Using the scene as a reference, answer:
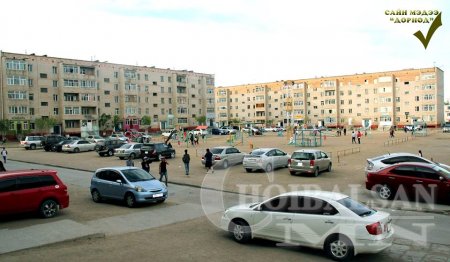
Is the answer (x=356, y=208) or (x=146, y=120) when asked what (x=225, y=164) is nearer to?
(x=356, y=208)

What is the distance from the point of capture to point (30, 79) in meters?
73.7

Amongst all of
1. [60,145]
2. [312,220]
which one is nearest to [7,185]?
[312,220]

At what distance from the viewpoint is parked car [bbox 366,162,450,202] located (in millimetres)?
14592

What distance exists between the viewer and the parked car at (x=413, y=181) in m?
14.6

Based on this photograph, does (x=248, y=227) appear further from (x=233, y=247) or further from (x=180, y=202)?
(x=180, y=202)

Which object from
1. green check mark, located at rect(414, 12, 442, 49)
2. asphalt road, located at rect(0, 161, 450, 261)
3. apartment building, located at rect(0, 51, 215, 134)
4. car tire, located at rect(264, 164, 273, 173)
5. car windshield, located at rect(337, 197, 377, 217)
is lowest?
asphalt road, located at rect(0, 161, 450, 261)

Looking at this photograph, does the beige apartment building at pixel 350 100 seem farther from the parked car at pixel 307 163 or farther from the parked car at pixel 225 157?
the parked car at pixel 307 163

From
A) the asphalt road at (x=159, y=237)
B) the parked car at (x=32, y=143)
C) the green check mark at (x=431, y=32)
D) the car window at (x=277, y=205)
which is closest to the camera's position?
the asphalt road at (x=159, y=237)

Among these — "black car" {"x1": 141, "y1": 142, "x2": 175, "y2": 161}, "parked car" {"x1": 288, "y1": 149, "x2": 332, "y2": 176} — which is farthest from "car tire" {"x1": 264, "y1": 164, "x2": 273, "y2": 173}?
"black car" {"x1": 141, "y1": 142, "x2": 175, "y2": 161}

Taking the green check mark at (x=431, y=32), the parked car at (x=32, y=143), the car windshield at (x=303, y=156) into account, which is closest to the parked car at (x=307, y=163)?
the car windshield at (x=303, y=156)

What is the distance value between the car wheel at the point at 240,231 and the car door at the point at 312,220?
1.24m

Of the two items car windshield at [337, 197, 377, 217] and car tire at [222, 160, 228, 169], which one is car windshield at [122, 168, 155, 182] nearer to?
car windshield at [337, 197, 377, 217]

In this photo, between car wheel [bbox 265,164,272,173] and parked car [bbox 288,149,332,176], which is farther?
car wheel [bbox 265,164,272,173]

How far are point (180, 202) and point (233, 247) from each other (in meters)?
6.48
